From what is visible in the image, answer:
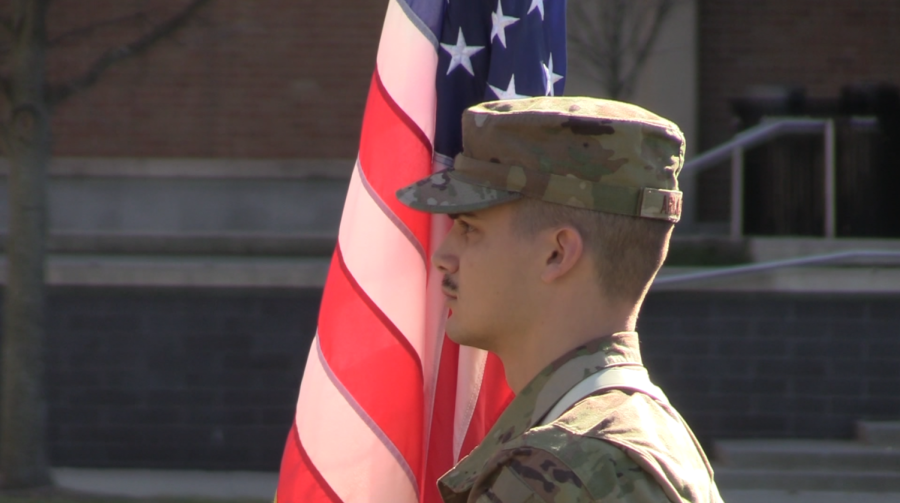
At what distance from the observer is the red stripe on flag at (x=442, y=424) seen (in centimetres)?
276

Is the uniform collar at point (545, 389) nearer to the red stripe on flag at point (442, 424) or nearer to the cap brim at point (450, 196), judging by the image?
the cap brim at point (450, 196)

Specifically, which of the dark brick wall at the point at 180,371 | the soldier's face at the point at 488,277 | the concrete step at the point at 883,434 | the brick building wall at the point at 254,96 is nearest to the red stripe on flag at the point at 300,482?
the soldier's face at the point at 488,277

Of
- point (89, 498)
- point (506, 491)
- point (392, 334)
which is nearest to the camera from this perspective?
point (506, 491)

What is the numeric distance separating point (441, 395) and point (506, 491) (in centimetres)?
140

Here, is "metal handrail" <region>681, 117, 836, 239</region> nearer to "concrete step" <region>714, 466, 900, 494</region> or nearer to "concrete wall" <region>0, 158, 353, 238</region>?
"concrete step" <region>714, 466, 900, 494</region>

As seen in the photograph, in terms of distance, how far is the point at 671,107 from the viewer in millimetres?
9742

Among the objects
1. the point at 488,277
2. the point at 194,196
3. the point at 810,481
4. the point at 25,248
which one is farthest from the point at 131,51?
Result: the point at 488,277

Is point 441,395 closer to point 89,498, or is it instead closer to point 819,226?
point 89,498

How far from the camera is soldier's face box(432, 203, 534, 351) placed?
1.64 meters

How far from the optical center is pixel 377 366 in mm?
2713

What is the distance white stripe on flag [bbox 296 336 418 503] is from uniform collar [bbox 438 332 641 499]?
109cm

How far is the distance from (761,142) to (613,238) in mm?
7551

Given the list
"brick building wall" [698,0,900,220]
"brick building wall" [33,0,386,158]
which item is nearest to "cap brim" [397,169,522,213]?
"brick building wall" [33,0,386,158]

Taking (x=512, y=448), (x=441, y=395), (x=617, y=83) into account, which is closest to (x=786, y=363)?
(x=617, y=83)
